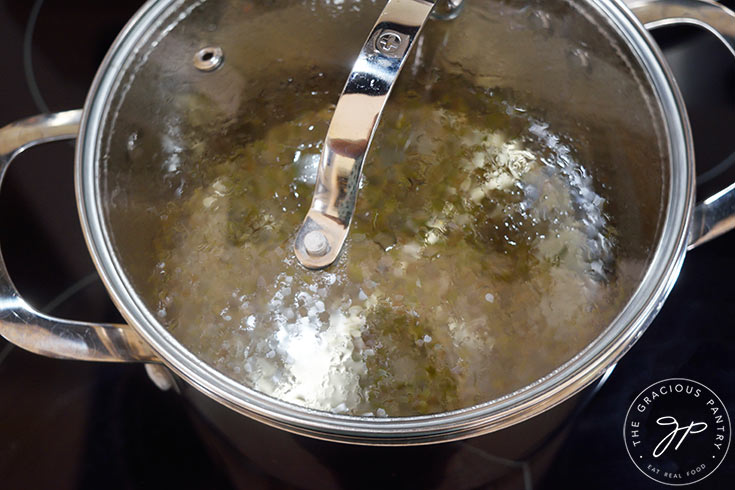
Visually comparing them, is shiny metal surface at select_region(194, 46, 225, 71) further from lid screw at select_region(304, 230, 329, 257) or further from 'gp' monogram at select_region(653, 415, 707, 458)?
'gp' monogram at select_region(653, 415, 707, 458)

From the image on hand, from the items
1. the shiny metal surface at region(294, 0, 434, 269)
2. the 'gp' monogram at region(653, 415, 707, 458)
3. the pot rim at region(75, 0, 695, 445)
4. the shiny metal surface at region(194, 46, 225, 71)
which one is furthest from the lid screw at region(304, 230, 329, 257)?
the 'gp' monogram at region(653, 415, 707, 458)

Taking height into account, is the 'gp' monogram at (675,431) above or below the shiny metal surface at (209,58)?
below

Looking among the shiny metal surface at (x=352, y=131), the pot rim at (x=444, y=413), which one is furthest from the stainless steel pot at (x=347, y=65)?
the shiny metal surface at (x=352, y=131)

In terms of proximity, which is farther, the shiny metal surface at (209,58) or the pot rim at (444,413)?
the shiny metal surface at (209,58)

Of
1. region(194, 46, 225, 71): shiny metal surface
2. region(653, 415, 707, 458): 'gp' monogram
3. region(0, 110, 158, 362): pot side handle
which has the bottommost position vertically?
region(653, 415, 707, 458): 'gp' monogram

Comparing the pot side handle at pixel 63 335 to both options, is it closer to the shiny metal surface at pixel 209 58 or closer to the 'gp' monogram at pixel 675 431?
the shiny metal surface at pixel 209 58

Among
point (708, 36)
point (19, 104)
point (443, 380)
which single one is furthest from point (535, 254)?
point (19, 104)

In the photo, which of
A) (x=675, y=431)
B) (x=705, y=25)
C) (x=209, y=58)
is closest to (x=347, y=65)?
(x=209, y=58)
